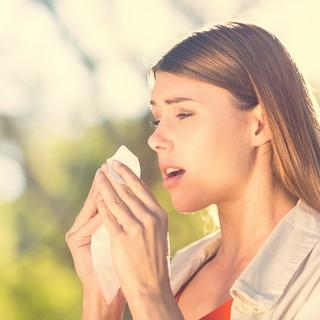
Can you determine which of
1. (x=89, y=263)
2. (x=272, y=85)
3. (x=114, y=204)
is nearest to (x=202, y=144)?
(x=272, y=85)

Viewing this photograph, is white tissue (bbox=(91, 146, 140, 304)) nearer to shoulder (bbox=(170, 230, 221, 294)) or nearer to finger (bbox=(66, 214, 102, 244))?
finger (bbox=(66, 214, 102, 244))

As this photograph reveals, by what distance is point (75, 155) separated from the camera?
8367mm

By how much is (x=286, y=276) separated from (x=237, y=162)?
624 millimetres

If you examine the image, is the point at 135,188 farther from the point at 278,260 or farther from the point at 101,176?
the point at 278,260

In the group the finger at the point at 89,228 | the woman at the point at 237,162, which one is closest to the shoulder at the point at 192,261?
the woman at the point at 237,162

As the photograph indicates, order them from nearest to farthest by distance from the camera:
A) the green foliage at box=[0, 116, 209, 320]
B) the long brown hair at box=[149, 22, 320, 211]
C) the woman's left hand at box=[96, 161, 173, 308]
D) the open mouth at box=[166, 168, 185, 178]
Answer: the woman's left hand at box=[96, 161, 173, 308], the long brown hair at box=[149, 22, 320, 211], the open mouth at box=[166, 168, 185, 178], the green foliage at box=[0, 116, 209, 320]

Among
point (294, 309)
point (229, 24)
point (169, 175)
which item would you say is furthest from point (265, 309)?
point (229, 24)

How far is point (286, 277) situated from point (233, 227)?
0.57 metres

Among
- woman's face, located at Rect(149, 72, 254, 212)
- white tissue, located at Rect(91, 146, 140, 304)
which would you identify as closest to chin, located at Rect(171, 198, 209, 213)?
woman's face, located at Rect(149, 72, 254, 212)

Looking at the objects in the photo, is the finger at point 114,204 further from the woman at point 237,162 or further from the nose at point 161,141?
the nose at point 161,141

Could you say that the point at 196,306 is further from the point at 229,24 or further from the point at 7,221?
the point at 7,221

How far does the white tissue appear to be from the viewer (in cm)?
197

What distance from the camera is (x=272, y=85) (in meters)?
1.98

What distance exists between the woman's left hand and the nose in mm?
423
